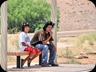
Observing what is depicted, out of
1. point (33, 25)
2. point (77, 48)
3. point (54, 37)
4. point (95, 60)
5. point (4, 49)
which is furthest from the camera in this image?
A: point (33, 25)

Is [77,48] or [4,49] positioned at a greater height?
[4,49]

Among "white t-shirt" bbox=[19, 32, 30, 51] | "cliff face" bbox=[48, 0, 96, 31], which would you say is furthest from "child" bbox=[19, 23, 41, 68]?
"cliff face" bbox=[48, 0, 96, 31]

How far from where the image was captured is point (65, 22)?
6625 cm

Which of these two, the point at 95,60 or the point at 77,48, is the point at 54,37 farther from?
the point at 77,48

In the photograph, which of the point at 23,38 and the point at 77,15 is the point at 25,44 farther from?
the point at 77,15

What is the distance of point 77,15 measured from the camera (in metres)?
67.0

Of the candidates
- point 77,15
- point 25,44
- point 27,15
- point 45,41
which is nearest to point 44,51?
point 45,41

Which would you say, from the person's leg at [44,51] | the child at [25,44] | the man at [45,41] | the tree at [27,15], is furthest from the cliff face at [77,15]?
the child at [25,44]

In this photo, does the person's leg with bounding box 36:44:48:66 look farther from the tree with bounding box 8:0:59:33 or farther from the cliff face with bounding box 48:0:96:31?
the cliff face with bounding box 48:0:96:31

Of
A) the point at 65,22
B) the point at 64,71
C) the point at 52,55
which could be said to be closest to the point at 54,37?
the point at 52,55

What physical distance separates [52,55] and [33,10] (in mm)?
30180

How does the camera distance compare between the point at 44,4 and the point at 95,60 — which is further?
the point at 44,4

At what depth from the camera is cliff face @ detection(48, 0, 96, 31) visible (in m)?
64.6

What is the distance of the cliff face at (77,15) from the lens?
6462 cm
